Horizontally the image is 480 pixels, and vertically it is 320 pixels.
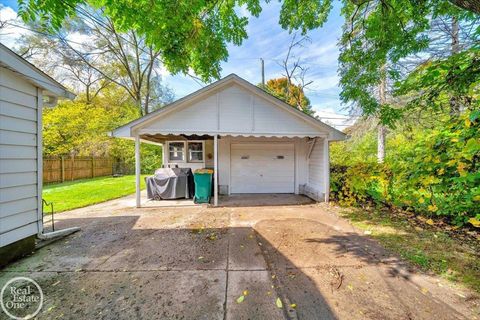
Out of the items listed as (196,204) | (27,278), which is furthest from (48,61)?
(27,278)

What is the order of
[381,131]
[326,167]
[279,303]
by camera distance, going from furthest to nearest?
[381,131] < [326,167] < [279,303]

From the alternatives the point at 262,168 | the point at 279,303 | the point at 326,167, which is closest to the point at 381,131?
the point at 326,167

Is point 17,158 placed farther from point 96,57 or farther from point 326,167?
point 96,57

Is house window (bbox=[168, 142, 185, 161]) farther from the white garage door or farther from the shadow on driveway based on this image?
the shadow on driveway

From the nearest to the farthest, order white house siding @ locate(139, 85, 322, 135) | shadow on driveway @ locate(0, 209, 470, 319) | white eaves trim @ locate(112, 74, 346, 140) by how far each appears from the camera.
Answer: shadow on driveway @ locate(0, 209, 470, 319) < white eaves trim @ locate(112, 74, 346, 140) < white house siding @ locate(139, 85, 322, 135)

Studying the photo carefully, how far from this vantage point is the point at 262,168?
9.00m

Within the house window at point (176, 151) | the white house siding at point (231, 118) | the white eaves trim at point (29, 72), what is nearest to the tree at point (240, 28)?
the white eaves trim at point (29, 72)

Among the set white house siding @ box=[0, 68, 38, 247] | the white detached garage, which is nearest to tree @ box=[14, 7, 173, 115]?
the white detached garage

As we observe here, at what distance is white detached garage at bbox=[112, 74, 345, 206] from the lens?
6508 millimetres

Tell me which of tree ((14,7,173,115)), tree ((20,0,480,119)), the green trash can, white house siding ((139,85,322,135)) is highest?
tree ((14,7,173,115))

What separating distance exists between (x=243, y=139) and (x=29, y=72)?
6627mm

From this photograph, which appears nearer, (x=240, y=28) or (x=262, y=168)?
(x=240, y=28)

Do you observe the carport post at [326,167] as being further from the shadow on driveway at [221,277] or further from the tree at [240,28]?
the shadow on driveway at [221,277]

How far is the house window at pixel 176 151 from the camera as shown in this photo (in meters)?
8.82
